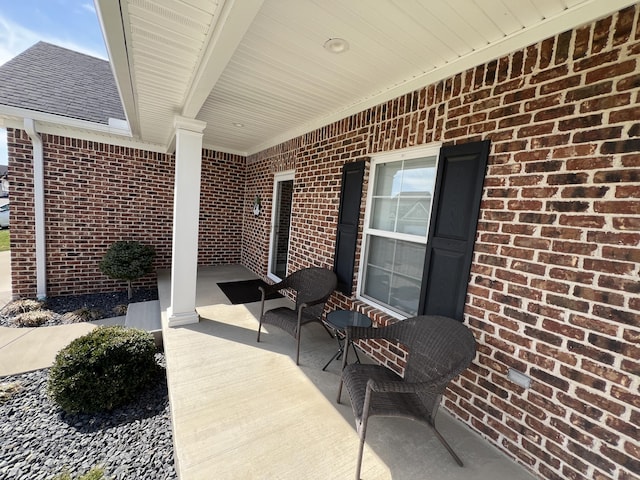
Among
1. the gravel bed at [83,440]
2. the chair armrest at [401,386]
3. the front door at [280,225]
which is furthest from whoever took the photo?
the front door at [280,225]

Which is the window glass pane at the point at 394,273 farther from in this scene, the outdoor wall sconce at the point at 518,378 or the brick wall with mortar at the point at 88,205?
the brick wall with mortar at the point at 88,205

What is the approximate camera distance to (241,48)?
82.6 inches

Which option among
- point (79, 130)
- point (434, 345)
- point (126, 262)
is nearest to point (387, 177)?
point (434, 345)

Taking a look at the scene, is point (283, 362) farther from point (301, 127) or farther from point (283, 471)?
point (301, 127)

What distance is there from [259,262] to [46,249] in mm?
3562

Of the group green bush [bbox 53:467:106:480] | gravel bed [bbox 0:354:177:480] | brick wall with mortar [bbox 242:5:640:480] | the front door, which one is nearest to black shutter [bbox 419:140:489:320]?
brick wall with mortar [bbox 242:5:640:480]

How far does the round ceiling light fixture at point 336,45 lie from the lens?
1921mm

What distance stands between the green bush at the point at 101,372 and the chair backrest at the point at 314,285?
165 centimetres

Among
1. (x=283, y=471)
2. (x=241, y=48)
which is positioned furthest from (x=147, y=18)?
(x=283, y=471)

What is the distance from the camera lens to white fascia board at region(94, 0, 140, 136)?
1.55 metres

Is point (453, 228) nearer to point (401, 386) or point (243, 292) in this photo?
point (401, 386)

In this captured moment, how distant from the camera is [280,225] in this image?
17.4 ft

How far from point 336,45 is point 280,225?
3.62 metres

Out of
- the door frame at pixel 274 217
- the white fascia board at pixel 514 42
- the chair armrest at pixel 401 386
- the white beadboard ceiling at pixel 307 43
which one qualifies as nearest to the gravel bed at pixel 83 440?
the chair armrest at pixel 401 386
